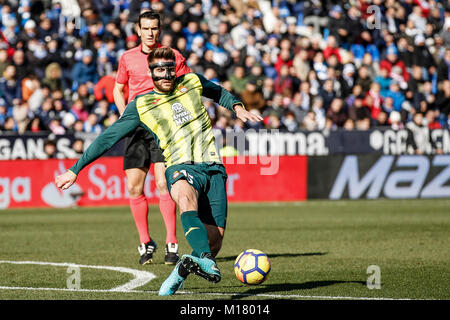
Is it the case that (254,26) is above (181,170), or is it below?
above

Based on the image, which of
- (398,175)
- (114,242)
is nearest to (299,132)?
(398,175)

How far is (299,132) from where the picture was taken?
21.3m

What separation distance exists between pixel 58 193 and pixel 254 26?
755cm

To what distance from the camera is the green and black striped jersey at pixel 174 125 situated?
7777 millimetres

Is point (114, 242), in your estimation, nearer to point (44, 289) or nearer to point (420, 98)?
point (44, 289)

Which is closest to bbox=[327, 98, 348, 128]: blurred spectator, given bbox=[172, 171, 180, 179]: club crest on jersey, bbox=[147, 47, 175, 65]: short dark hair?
bbox=[147, 47, 175, 65]: short dark hair

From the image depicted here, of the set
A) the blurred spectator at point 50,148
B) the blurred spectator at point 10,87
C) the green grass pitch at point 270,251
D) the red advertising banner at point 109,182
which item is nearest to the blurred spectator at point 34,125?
the blurred spectator at point 50,148

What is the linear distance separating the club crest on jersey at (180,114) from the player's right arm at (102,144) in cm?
32

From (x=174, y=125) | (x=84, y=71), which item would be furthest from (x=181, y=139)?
(x=84, y=71)

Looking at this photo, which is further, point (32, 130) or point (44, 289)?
point (32, 130)

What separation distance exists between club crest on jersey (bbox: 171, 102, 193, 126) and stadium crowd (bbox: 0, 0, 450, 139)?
38.8ft

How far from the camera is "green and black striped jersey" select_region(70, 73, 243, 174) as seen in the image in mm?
7777

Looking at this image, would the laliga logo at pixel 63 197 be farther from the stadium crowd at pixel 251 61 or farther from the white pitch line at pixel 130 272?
the white pitch line at pixel 130 272
